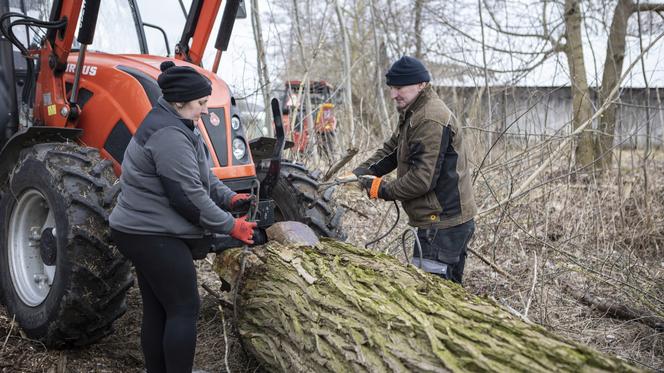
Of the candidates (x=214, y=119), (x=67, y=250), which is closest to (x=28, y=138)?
(x=67, y=250)

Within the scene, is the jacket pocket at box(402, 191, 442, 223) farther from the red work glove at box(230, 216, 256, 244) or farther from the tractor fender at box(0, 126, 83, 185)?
the tractor fender at box(0, 126, 83, 185)

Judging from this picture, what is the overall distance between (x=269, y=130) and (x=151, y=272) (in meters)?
5.56

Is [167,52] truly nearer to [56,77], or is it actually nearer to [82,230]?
[56,77]

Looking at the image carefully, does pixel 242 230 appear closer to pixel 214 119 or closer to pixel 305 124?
pixel 214 119

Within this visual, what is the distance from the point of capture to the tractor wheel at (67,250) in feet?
12.2

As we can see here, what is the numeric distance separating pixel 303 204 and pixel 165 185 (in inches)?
67.4

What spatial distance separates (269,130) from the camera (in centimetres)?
866

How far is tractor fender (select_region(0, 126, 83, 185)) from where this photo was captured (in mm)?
4230

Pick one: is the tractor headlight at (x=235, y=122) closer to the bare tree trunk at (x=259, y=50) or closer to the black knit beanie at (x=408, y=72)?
the black knit beanie at (x=408, y=72)

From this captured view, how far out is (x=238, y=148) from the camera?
4332 mm

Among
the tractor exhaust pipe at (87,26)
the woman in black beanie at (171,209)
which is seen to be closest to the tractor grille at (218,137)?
the woman in black beanie at (171,209)

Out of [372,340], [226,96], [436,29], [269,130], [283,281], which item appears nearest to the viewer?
[372,340]

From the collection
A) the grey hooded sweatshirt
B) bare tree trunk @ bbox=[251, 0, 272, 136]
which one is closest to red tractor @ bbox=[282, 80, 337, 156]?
bare tree trunk @ bbox=[251, 0, 272, 136]

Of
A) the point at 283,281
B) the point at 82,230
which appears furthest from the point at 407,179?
the point at 82,230
